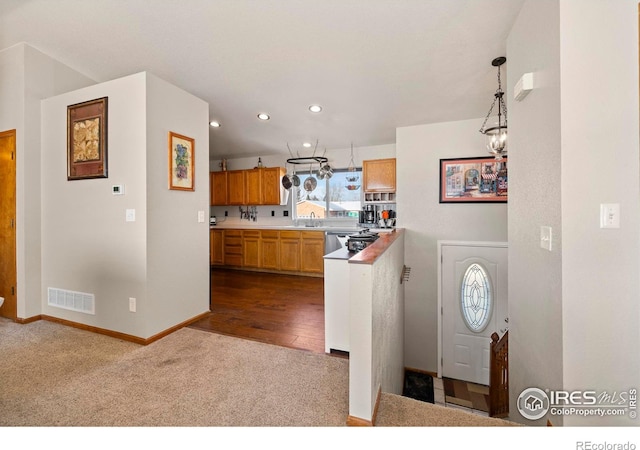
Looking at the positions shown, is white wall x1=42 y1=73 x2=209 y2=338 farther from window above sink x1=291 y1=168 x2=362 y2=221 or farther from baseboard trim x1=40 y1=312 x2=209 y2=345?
window above sink x1=291 y1=168 x2=362 y2=221

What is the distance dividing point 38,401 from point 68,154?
2.23 meters

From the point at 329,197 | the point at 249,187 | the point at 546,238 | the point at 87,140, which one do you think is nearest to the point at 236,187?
the point at 249,187

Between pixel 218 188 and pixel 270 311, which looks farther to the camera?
pixel 218 188

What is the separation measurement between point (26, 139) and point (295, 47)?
2.85 m

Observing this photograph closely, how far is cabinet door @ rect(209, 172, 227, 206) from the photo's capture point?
20.4ft

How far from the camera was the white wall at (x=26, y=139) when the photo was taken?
9.04ft

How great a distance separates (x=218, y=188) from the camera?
6.28 meters

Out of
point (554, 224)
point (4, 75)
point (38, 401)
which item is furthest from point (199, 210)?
point (554, 224)

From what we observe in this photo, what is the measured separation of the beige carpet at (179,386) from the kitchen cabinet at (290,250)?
2.93 meters

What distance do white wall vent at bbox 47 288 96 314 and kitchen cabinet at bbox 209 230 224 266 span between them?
10.7 ft

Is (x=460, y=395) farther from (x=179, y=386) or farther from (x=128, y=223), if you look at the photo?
(x=128, y=223)

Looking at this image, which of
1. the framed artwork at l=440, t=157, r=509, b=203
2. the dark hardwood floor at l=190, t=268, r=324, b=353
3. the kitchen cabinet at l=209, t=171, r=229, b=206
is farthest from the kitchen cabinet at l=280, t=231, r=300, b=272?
the framed artwork at l=440, t=157, r=509, b=203

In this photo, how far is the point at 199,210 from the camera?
3057 mm

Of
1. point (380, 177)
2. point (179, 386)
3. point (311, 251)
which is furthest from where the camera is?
point (311, 251)
